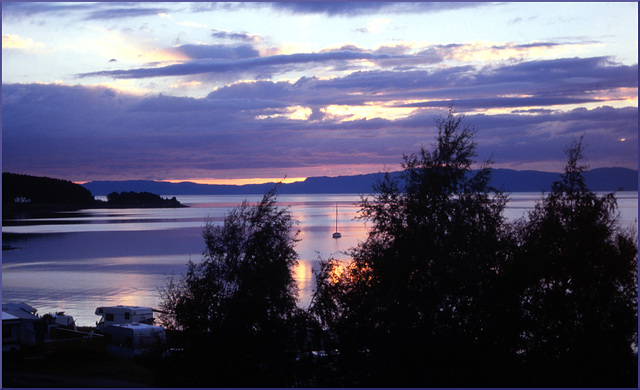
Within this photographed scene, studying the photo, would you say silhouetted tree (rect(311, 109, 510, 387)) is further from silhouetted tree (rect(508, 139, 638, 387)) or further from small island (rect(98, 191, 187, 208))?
small island (rect(98, 191, 187, 208))

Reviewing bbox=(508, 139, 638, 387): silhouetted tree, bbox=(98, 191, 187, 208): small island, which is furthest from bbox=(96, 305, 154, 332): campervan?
bbox=(98, 191, 187, 208): small island

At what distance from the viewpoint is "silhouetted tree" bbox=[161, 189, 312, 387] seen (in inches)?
429

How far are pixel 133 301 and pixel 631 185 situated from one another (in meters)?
22.8

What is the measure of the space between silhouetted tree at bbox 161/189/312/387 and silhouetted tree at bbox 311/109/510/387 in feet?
2.73

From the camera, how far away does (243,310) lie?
36.5ft

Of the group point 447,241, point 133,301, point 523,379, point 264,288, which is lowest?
point 133,301

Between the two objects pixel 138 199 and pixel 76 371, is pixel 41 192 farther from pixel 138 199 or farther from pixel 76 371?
pixel 76 371

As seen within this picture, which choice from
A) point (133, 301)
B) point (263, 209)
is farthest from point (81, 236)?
point (263, 209)

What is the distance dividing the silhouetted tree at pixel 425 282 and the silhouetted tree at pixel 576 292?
63 centimetres

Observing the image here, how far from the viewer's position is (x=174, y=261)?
4156 centimetres

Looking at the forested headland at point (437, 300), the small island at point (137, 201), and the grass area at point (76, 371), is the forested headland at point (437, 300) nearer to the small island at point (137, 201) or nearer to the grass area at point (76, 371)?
the grass area at point (76, 371)

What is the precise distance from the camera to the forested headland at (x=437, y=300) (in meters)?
10.4

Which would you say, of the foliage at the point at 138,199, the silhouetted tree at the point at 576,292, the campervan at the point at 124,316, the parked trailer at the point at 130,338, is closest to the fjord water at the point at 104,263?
the silhouetted tree at the point at 576,292

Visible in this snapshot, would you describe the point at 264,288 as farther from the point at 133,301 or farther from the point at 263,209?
the point at 133,301
